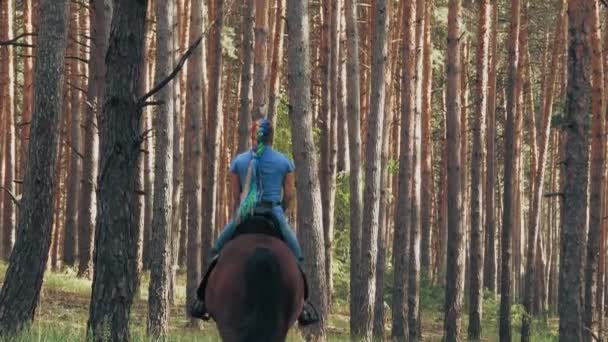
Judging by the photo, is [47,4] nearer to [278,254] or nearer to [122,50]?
[122,50]

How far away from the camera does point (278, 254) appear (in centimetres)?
799

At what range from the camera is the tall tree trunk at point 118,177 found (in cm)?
872

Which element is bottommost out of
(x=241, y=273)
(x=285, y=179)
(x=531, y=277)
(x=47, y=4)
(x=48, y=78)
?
(x=531, y=277)

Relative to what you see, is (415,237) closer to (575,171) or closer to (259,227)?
(575,171)

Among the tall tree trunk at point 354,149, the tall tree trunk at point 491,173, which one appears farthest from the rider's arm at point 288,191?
the tall tree trunk at point 491,173

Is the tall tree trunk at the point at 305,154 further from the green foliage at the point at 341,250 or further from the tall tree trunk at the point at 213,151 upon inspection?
the green foliage at the point at 341,250

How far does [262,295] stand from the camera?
7.80 m

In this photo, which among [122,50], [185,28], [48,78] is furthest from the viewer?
[185,28]

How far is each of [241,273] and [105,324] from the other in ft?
5.21

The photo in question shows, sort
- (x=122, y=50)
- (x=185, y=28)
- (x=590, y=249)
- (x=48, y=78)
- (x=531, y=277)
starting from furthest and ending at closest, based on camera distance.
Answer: (x=531, y=277) < (x=185, y=28) < (x=590, y=249) < (x=48, y=78) < (x=122, y=50)

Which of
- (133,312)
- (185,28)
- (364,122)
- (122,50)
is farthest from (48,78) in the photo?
(364,122)

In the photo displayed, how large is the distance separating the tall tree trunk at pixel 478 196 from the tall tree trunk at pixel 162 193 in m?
10.7

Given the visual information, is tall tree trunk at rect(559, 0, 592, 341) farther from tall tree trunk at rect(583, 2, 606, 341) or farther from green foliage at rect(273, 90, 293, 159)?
green foliage at rect(273, 90, 293, 159)

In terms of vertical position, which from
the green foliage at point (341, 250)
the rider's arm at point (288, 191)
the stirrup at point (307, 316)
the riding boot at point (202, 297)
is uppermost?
the rider's arm at point (288, 191)
